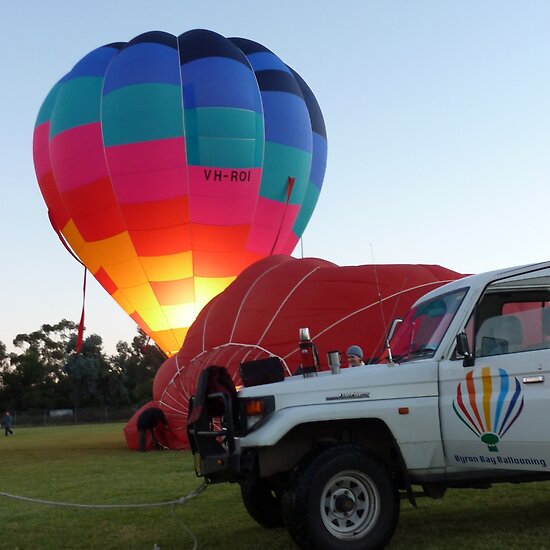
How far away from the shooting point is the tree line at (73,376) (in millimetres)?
83125

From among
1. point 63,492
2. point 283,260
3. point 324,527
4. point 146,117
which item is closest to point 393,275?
point 283,260

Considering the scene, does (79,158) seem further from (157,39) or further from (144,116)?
(157,39)

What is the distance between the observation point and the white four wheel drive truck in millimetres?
5688

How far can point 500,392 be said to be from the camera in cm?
578

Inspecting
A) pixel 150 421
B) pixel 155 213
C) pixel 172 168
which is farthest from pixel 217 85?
pixel 150 421

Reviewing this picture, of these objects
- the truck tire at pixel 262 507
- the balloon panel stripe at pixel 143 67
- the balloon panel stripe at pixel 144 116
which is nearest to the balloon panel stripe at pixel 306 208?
the balloon panel stripe at pixel 144 116

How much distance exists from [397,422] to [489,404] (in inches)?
25.8

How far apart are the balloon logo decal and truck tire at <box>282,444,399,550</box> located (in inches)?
28.5

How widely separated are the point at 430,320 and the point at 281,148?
16646 millimetres

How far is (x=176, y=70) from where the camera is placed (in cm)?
2186

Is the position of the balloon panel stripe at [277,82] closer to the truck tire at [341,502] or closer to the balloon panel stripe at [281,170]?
the balloon panel stripe at [281,170]

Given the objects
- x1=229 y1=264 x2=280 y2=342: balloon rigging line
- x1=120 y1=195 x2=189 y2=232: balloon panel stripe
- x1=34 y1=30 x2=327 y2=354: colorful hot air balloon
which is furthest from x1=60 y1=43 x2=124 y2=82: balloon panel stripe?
x1=229 y1=264 x2=280 y2=342: balloon rigging line

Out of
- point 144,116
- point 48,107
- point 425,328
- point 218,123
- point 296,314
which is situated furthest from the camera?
point 48,107

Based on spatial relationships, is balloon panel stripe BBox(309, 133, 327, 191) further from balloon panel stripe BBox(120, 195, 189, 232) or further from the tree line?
the tree line
